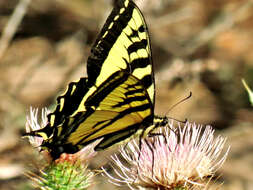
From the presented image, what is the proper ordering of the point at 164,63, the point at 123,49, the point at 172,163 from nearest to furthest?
the point at 172,163
the point at 123,49
the point at 164,63

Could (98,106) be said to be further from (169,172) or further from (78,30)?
(78,30)

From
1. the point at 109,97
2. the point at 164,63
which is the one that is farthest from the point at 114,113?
the point at 164,63

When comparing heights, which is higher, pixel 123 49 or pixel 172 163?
pixel 123 49

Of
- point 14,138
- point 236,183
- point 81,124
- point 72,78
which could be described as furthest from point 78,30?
point 81,124

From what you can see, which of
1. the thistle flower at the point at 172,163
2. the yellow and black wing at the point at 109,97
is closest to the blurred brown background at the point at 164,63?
the yellow and black wing at the point at 109,97

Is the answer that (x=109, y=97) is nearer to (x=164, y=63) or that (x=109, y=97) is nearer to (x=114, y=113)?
(x=114, y=113)

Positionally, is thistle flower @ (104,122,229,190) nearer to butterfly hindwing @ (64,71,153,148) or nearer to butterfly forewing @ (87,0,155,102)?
butterfly hindwing @ (64,71,153,148)

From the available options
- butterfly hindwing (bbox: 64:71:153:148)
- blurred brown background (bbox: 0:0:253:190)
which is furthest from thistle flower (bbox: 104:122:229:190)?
blurred brown background (bbox: 0:0:253:190)
